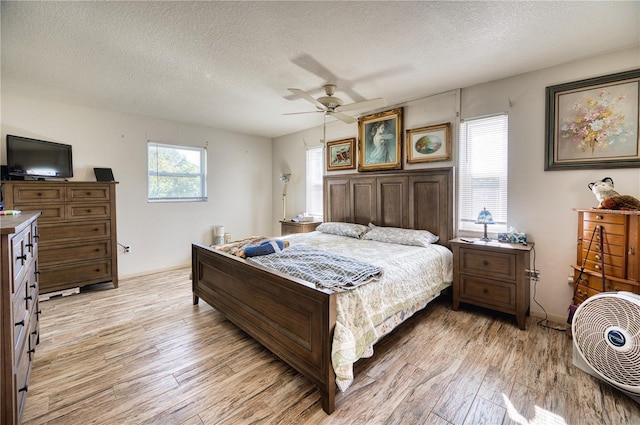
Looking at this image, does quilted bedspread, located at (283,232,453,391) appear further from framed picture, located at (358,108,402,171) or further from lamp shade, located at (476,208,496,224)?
framed picture, located at (358,108,402,171)

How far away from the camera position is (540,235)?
112 inches

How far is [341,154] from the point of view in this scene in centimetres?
465

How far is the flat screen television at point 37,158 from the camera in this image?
3168 mm

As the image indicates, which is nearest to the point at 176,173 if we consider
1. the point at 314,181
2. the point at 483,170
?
the point at 314,181

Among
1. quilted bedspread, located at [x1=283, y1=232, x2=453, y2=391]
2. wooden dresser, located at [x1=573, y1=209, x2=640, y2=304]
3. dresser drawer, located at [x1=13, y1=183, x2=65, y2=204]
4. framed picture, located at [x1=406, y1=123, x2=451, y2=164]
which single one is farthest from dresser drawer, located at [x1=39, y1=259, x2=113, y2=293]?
wooden dresser, located at [x1=573, y1=209, x2=640, y2=304]

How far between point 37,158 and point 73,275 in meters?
1.51

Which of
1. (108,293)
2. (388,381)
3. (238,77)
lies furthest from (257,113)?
(388,381)

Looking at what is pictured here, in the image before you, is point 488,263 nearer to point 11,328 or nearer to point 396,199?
point 396,199

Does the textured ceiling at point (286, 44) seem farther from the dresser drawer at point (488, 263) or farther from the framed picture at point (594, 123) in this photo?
the dresser drawer at point (488, 263)

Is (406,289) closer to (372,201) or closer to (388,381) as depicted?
(388,381)

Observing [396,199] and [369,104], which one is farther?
[396,199]

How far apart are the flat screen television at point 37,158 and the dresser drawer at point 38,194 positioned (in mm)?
219

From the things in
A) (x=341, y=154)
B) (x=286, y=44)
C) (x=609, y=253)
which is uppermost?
(x=286, y=44)

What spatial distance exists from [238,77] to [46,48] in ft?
5.21
